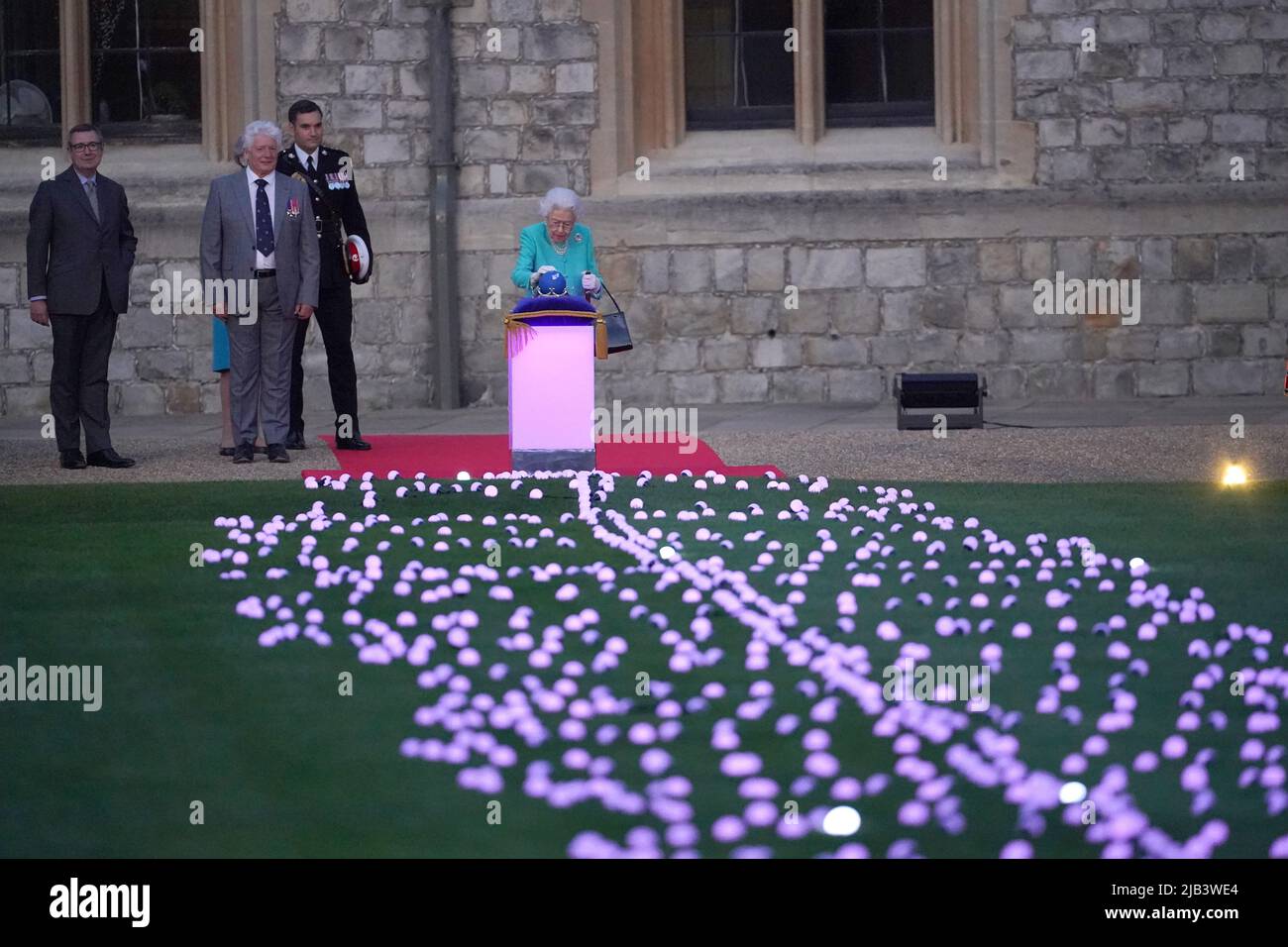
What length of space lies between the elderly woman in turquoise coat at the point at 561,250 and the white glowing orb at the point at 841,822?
7602mm

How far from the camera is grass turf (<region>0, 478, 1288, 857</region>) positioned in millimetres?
4254

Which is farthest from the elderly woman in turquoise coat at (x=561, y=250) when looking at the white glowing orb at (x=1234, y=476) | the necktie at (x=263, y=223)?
the white glowing orb at (x=1234, y=476)

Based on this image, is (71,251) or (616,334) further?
Result: (616,334)

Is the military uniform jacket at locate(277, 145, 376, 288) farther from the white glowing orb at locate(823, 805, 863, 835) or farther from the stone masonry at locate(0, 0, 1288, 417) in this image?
the white glowing orb at locate(823, 805, 863, 835)

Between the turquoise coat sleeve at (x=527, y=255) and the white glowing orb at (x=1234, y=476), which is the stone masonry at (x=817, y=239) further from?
the white glowing orb at (x=1234, y=476)

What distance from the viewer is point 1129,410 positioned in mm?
14789

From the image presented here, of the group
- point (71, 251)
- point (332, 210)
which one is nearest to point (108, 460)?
point (71, 251)

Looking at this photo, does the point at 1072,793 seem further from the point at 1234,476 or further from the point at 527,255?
the point at 527,255

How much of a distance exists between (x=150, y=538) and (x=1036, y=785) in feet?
17.0

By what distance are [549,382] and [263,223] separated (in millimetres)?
2003

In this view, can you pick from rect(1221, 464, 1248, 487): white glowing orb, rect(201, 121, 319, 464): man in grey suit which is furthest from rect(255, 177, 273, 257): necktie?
rect(1221, 464, 1248, 487): white glowing orb

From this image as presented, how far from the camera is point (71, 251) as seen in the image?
1162 centimetres

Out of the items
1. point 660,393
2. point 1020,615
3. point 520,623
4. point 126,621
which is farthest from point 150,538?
point 660,393

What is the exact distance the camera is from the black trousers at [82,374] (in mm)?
11664
